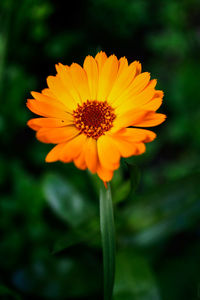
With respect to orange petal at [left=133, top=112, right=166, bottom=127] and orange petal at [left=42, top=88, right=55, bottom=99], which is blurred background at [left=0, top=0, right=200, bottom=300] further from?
orange petal at [left=42, top=88, right=55, bottom=99]

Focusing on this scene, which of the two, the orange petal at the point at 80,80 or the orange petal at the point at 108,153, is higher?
the orange petal at the point at 80,80

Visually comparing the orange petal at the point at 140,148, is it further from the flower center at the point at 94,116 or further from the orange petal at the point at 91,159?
the flower center at the point at 94,116

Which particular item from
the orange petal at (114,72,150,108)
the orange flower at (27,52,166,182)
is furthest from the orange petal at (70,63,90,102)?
the orange petal at (114,72,150,108)

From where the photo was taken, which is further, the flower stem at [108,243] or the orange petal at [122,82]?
the orange petal at [122,82]

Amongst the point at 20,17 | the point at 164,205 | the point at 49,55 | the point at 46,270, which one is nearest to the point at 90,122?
the point at 164,205

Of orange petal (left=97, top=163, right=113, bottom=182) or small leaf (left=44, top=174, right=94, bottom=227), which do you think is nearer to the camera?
orange petal (left=97, top=163, right=113, bottom=182)

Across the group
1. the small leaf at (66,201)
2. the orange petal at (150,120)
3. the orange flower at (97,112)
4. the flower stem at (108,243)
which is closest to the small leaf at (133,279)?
the small leaf at (66,201)

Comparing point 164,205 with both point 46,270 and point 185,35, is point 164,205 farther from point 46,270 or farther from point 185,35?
point 185,35

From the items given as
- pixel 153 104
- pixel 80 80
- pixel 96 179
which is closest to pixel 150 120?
pixel 153 104
